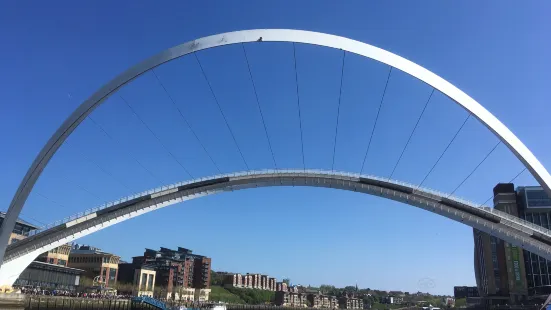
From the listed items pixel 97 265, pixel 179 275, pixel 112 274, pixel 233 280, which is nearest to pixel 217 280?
pixel 233 280

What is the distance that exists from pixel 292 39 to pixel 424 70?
342 inches

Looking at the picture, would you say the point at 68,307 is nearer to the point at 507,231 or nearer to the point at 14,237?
the point at 14,237

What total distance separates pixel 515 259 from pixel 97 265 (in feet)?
306

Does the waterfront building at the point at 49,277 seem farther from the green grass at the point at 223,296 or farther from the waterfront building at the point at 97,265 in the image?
the green grass at the point at 223,296

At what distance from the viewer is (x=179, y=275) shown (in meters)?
136

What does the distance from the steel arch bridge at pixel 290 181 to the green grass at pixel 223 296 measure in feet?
339

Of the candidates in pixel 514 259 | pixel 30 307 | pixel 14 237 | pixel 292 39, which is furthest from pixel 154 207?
pixel 514 259

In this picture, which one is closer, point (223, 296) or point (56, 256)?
point (56, 256)

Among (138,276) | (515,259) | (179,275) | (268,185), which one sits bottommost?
(138,276)

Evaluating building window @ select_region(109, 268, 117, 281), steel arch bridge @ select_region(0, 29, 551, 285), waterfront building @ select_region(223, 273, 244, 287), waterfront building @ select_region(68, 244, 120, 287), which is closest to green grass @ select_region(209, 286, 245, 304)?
waterfront building @ select_region(223, 273, 244, 287)

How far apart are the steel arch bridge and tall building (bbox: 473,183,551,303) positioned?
64.1 m

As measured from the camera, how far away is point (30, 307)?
159 ft

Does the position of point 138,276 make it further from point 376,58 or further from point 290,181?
point 376,58

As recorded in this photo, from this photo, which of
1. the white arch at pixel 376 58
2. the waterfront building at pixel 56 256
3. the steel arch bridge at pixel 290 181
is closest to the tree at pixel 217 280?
the waterfront building at pixel 56 256
